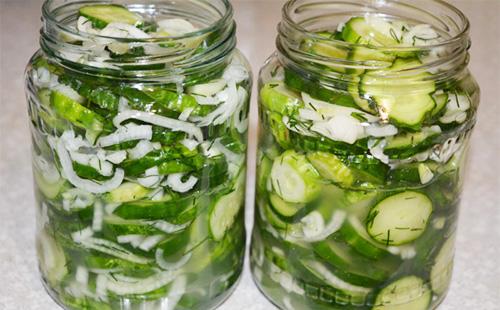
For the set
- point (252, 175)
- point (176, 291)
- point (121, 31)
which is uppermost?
point (121, 31)

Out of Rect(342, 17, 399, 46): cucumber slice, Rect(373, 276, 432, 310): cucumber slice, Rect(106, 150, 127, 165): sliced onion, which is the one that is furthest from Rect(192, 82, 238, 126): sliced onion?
Rect(373, 276, 432, 310): cucumber slice

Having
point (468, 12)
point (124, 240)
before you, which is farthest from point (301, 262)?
point (468, 12)

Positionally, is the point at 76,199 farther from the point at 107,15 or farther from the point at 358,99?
the point at 358,99

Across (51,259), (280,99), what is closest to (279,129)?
(280,99)

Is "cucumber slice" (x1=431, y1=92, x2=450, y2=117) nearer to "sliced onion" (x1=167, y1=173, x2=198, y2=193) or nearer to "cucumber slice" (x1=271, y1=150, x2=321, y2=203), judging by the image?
"cucumber slice" (x1=271, y1=150, x2=321, y2=203)

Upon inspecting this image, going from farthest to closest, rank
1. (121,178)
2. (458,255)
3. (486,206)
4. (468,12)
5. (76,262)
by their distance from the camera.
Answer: (468,12)
(486,206)
(458,255)
(76,262)
(121,178)

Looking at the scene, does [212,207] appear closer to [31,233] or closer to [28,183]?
[31,233]

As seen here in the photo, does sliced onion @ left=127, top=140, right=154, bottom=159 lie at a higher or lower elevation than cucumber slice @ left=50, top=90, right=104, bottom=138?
lower
